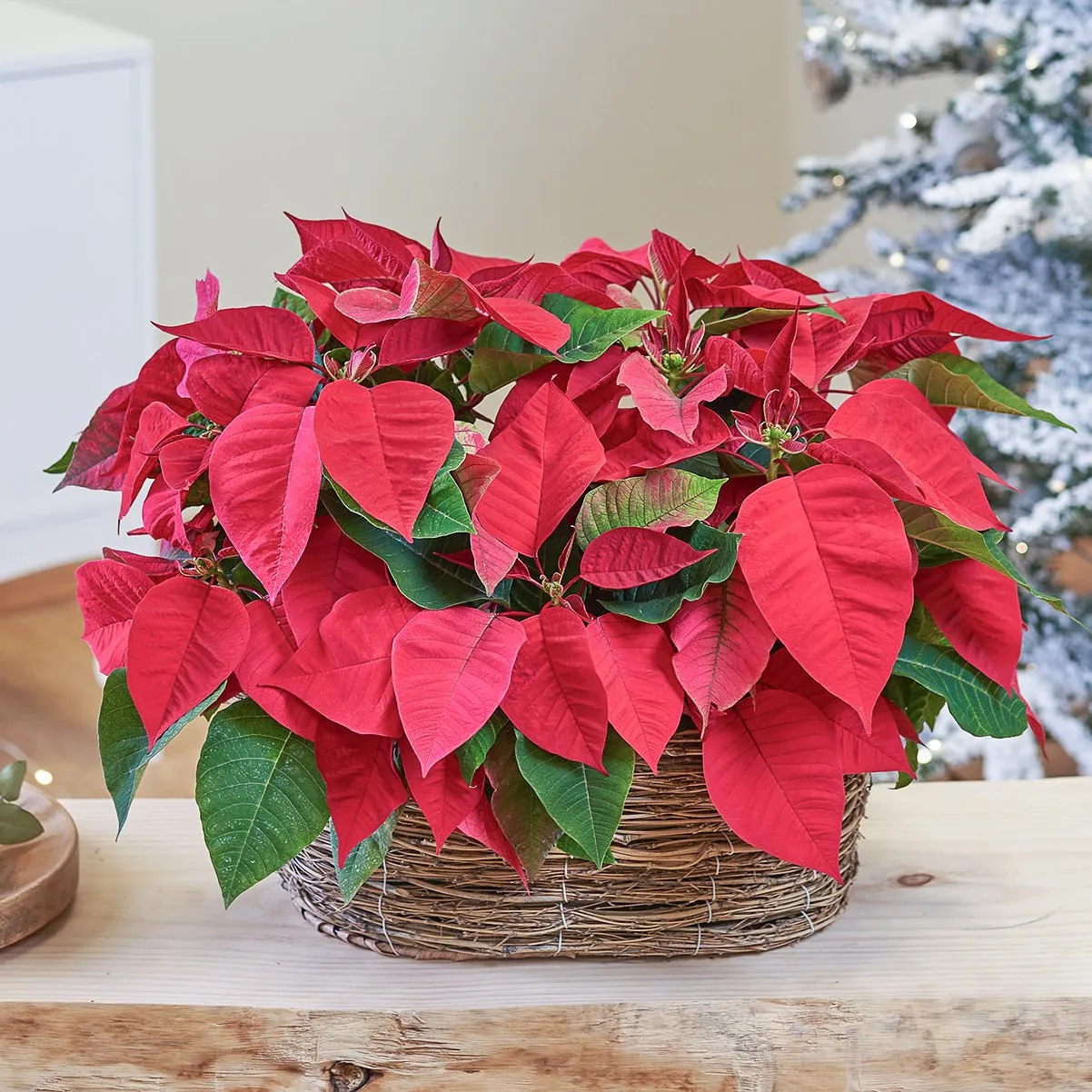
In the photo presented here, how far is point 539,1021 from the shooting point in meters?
0.48

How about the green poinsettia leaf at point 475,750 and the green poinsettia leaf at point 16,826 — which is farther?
the green poinsettia leaf at point 16,826

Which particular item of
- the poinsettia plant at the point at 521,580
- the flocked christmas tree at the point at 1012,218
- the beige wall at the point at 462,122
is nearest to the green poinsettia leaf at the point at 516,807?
the poinsettia plant at the point at 521,580

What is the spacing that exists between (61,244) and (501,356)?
126 centimetres

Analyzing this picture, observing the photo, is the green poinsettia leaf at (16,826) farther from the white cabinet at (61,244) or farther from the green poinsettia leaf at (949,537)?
A: the white cabinet at (61,244)

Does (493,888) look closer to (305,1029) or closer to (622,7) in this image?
(305,1029)

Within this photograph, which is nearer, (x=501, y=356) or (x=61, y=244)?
(x=501, y=356)

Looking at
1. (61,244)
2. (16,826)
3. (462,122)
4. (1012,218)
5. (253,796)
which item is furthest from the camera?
(462,122)

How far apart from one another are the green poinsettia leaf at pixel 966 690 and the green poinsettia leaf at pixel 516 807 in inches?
5.7

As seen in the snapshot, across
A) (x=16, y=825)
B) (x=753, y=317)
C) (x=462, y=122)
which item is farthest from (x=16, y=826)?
(x=462, y=122)

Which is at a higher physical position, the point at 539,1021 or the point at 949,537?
the point at 949,537

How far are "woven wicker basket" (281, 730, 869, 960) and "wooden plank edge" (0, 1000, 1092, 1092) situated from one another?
3 centimetres

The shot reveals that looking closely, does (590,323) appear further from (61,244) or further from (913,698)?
(61,244)

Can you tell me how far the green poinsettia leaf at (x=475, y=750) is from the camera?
1.44 ft

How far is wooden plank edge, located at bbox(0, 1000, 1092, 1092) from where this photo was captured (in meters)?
0.48
